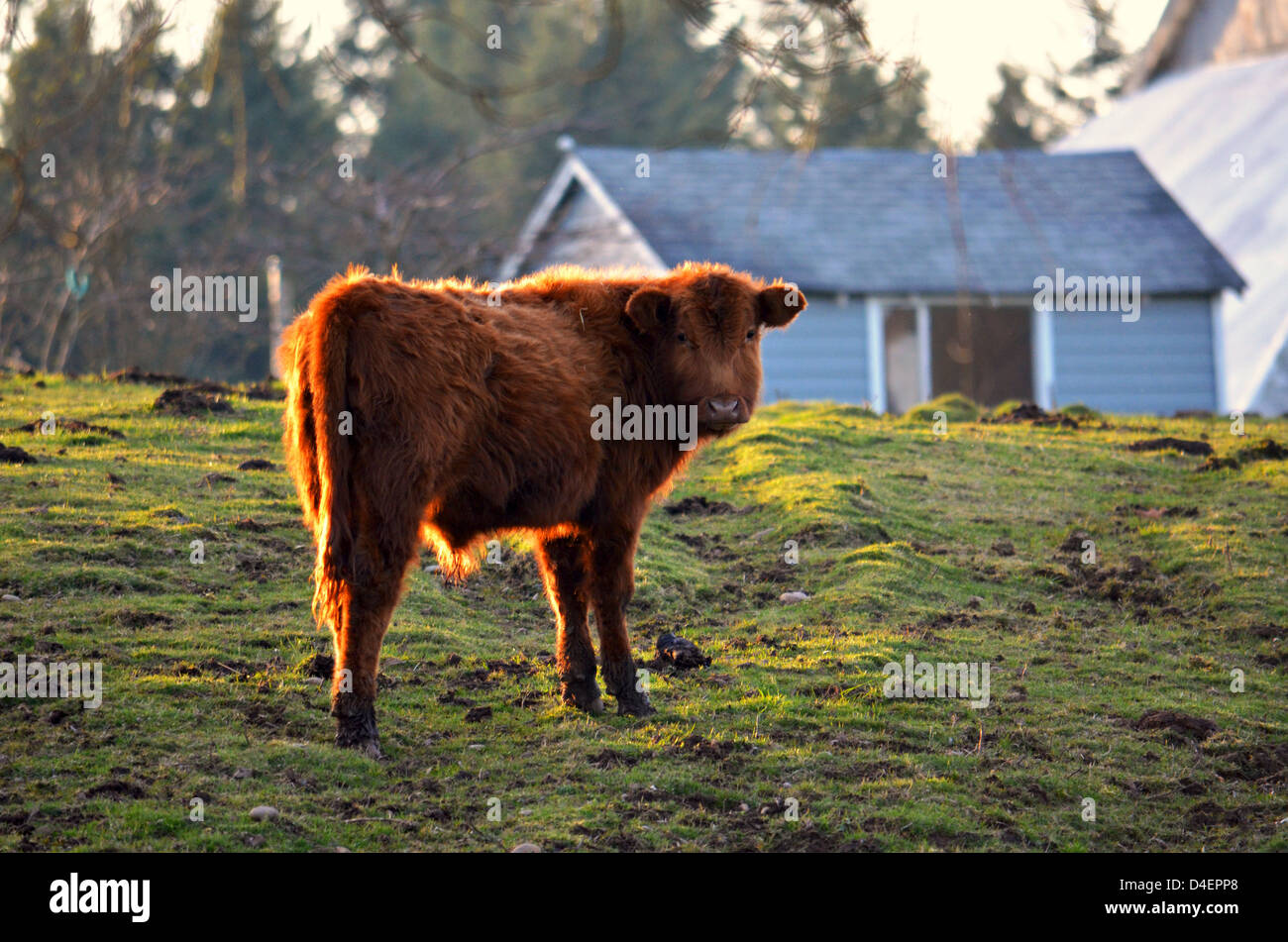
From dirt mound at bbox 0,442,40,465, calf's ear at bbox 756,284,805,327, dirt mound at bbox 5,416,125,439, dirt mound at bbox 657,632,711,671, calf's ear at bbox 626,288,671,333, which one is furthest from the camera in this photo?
dirt mound at bbox 5,416,125,439

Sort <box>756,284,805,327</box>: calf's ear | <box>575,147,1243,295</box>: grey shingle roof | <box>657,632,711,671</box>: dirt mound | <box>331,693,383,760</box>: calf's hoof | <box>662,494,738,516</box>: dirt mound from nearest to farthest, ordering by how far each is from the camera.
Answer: <box>331,693,383,760</box>: calf's hoof → <box>756,284,805,327</box>: calf's ear → <box>657,632,711,671</box>: dirt mound → <box>662,494,738,516</box>: dirt mound → <box>575,147,1243,295</box>: grey shingle roof

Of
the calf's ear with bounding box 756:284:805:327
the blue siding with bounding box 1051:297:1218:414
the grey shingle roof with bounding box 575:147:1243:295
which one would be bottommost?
the calf's ear with bounding box 756:284:805:327

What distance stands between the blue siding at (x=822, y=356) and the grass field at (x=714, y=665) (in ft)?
27.0

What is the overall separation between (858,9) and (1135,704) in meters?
4.87

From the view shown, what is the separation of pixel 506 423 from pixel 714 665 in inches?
87.5

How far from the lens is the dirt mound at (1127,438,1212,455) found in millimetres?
13039

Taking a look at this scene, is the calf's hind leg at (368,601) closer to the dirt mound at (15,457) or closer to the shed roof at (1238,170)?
the dirt mound at (15,457)

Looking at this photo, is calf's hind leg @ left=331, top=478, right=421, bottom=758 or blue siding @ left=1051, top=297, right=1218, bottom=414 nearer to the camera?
calf's hind leg @ left=331, top=478, right=421, bottom=758

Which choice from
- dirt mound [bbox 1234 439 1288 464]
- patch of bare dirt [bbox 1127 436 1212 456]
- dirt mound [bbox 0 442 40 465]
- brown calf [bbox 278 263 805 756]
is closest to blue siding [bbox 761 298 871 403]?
patch of bare dirt [bbox 1127 436 1212 456]

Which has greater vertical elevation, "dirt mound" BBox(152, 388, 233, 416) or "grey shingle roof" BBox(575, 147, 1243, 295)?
"grey shingle roof" BBox(575, 147, 1243, 295)

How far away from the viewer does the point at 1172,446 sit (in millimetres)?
13211

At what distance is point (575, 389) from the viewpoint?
6645mm

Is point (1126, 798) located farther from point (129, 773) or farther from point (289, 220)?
point (289, 220)

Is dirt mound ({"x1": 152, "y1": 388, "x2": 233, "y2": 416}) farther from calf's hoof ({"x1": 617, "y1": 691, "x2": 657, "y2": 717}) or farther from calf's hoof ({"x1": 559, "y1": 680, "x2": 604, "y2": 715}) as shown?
calf's hoof ({"x1": 617, "y1": 691, "x2": 657, "y2": 717})
